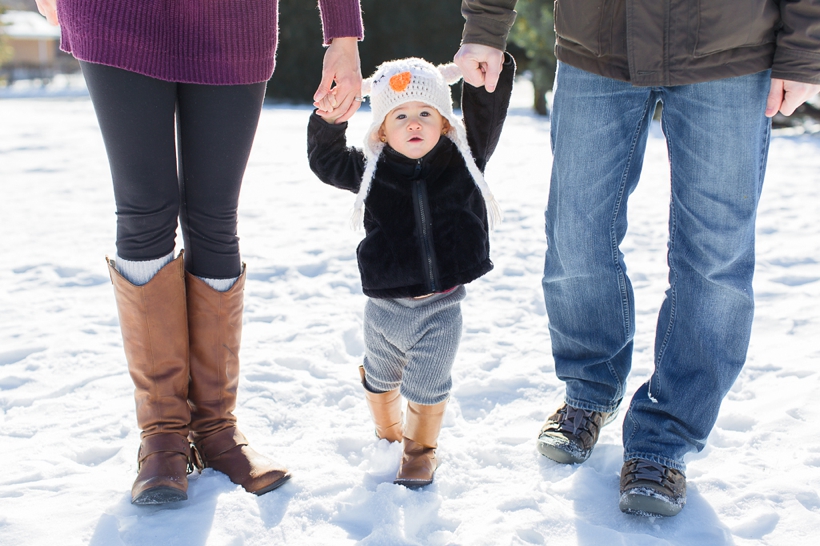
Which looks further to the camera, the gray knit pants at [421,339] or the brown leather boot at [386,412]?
the brown leather boot at [386,412]

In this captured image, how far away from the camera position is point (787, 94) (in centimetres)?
165

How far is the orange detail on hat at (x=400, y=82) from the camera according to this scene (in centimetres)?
180

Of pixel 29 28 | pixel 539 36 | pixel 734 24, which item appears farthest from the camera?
pixel 29 28

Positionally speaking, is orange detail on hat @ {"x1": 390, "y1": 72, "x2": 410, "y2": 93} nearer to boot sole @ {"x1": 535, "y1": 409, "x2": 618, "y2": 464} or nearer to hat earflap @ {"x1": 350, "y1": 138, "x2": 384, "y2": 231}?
hat earflap @ {"x1": 350, "y1": 138, "x2": 384, "y2": 231}

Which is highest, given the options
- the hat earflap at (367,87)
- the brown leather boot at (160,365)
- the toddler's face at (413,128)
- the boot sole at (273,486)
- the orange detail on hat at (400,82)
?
the orange detail on hat at (400,82)

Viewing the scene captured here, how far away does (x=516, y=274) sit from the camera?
12.2ft

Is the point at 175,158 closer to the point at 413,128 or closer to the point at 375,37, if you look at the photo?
the point at 413,128

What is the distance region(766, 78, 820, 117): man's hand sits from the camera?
5.29 feet

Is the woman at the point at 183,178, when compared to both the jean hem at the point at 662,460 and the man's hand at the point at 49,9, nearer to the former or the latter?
the man's hand at the point at 49,9

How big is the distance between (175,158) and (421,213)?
0.63 metres

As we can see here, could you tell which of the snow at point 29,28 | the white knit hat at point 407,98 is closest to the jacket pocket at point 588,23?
the white knit hat at point 407,98

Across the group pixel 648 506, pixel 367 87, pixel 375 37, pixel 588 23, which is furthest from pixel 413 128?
pixel 375 37

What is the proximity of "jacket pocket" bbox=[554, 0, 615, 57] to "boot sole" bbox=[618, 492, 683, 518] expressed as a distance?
111 cm

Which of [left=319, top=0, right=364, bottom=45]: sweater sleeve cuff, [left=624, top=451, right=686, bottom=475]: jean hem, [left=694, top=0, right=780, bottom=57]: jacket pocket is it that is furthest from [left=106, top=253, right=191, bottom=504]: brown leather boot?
[left=694, top=0, right=780, bottom=57]: jacket pocket
